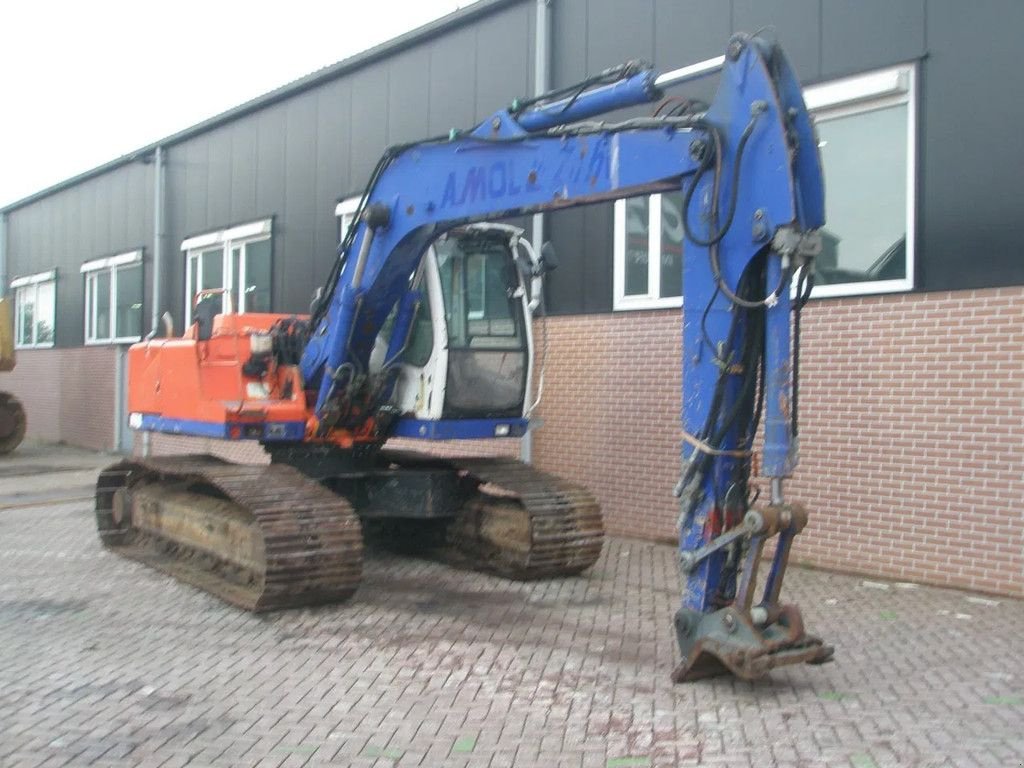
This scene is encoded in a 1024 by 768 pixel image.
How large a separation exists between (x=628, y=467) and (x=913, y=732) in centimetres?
569

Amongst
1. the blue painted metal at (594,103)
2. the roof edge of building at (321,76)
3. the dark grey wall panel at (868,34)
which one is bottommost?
the blue painted metal at (594,103)

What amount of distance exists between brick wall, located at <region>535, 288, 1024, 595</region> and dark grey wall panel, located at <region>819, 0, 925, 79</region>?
195 cm

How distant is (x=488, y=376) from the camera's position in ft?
27.0

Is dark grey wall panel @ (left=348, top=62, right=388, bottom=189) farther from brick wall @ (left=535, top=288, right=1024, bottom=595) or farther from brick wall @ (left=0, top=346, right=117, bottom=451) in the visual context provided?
brick wall @ (left=0, top=346, right=117, bottom=451)

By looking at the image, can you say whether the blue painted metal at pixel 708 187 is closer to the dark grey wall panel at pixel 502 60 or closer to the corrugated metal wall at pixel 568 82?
the corrugated metal wall at pixel 568 82

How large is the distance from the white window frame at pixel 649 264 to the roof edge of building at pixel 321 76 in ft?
9.67

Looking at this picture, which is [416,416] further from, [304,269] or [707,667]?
[304,269]

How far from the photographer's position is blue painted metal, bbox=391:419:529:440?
8094 mm

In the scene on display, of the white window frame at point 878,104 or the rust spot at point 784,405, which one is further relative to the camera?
the white window frame at point 878,104

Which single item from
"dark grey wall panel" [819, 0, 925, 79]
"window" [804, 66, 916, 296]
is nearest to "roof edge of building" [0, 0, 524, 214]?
"dark grey wall panel" [819, 0, 925, 79]

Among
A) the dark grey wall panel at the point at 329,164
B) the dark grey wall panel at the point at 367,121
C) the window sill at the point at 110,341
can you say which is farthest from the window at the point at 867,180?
the window sill at the point at 110,341

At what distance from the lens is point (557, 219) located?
11312mm

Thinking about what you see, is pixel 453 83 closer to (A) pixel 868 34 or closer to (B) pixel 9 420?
(A) pixel 868 34

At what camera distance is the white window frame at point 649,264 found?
10.4 metres
